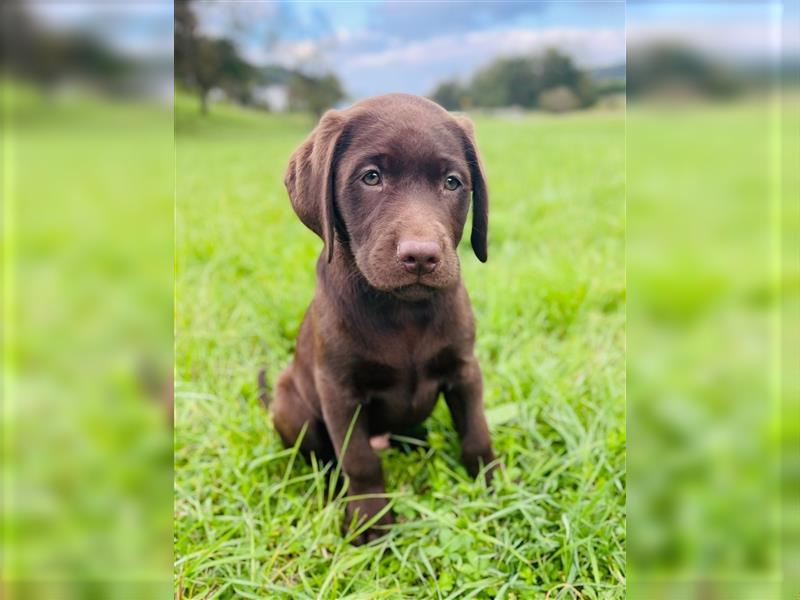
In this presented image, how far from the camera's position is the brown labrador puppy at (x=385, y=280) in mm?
1932

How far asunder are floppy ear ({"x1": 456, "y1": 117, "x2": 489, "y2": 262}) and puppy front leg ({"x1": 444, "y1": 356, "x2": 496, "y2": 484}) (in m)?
0.46

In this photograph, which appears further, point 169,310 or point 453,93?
point 453,93

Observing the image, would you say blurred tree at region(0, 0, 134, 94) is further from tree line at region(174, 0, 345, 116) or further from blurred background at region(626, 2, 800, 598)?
tree line at region(174, 0, 345, 116)

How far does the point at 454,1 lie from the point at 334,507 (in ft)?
6.36

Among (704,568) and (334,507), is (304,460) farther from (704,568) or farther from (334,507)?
(704,568)

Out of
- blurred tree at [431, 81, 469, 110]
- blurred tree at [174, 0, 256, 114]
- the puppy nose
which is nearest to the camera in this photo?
the puppy nose

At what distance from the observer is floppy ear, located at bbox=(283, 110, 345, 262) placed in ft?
6.60

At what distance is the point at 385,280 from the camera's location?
6.24 ft

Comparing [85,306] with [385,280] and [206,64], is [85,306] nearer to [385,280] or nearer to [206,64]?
[385,280]

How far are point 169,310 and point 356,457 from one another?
4.64 ft

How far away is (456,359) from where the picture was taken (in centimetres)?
229

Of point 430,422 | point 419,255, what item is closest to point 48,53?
point 419,255

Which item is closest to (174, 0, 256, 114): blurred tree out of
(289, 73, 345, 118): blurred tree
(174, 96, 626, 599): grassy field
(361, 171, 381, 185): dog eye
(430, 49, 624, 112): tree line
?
(174, 96, 626, 599): grassy field

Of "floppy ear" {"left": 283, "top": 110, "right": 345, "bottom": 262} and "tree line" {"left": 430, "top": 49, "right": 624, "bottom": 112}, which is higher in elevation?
"tree line" {"left": 430, "top": 49, "right": 624, "bottom": 112}
